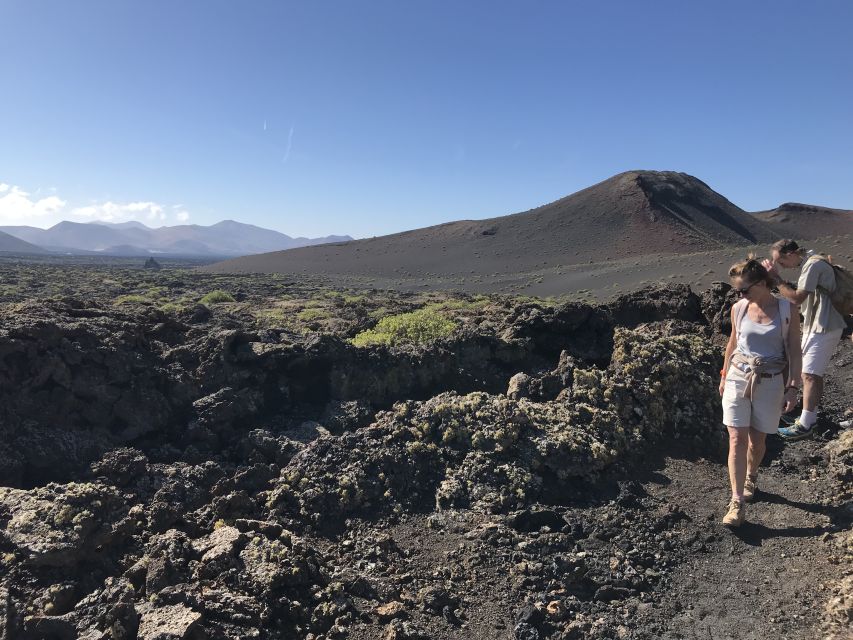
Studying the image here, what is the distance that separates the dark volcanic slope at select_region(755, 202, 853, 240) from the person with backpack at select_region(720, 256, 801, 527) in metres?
81.9

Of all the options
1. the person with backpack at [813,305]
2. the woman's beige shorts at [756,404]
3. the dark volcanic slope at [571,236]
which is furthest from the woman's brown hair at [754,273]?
the dark volcanic slope at [571,236]

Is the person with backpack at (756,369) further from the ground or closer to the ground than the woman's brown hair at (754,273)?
closer to the ground

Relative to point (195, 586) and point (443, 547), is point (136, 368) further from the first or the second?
point (443, 547)

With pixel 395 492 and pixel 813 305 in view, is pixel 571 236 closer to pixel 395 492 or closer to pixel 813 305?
pixel 813 305

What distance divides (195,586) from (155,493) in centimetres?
138

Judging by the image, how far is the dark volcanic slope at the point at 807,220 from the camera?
7518cm

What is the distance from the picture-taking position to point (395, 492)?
4.38 metres

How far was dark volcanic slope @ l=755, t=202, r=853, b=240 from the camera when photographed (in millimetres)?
75181

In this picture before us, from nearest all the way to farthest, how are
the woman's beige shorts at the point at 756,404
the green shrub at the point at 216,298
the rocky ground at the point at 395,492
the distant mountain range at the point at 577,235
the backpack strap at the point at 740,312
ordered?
the rocky ground at the point at 395,492 < the woman's beige shorts at the point at 756,404 < the backpack strap at the point at 740,312 < the green shrub at the point at 216,298 < the distant mountain range at the point at 577,235

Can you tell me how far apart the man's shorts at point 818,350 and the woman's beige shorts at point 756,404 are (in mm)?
979

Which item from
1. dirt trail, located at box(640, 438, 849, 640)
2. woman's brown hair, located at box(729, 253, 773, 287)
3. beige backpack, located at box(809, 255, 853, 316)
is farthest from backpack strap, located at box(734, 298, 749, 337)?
dirt trail, located at box(640, 438, 849, 640)

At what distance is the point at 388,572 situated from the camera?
355 cm

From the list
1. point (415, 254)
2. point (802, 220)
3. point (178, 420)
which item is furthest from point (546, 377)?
point (802, 220)

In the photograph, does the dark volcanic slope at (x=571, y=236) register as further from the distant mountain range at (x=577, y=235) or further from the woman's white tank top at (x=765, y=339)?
the woman's white tank top at (x=765, y=339)
